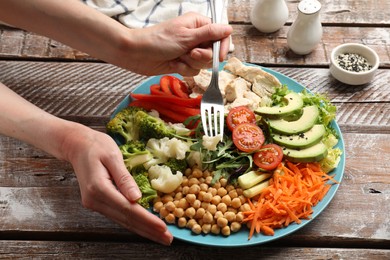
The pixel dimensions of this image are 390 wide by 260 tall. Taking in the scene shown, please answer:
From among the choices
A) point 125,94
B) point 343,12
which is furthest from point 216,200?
point 343,12

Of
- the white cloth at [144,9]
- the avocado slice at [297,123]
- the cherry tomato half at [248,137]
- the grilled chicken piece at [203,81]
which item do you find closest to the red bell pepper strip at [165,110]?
the grilled chicken piece at [203,81]

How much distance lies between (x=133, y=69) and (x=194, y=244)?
30.8 inches

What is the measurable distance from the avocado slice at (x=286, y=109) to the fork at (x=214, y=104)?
0.48 feet

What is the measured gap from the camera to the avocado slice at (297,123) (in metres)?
2.17

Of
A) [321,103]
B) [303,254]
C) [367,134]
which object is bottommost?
[303,254]

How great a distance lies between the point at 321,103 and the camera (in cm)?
234

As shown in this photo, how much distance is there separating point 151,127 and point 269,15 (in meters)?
0.93

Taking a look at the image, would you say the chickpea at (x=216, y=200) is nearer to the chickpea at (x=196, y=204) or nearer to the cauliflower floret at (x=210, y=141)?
the chickpea at (x=196, y=204)

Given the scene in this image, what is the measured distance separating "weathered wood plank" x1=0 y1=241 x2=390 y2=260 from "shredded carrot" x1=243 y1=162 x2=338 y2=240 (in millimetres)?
120

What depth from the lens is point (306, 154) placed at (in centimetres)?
212

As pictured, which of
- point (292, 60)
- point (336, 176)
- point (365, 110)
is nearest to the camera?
point (336, 176)

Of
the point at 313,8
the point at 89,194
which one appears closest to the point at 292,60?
the point at 313,8

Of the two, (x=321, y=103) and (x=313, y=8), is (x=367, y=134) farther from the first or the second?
(x=313, y=8)

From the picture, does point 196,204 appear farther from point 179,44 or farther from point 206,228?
point 179,44
